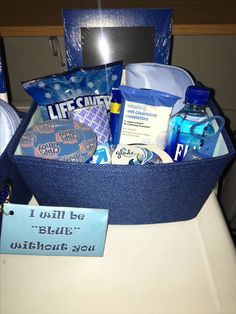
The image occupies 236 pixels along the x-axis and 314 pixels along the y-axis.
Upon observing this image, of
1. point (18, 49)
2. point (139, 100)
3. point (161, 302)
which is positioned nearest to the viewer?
point (161, 302)

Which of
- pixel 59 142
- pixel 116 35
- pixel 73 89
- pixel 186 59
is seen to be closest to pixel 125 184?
pixel 59 142

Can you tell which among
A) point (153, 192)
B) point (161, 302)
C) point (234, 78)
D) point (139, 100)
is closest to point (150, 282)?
point (161, 302)

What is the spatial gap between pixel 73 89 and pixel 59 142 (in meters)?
0.16

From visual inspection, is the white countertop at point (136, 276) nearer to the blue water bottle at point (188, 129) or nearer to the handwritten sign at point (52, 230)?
the handwritten sign at point (52, 230)

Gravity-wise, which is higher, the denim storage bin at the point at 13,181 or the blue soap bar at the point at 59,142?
the blue soap bar at the point at 59,142

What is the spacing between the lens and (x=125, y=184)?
39 cm

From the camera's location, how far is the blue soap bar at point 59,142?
42 cm

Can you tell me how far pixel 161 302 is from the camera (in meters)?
0.40

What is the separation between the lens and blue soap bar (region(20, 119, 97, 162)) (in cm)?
42

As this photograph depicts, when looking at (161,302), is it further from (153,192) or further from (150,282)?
(153,192)

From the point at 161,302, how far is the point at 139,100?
0.35 meters

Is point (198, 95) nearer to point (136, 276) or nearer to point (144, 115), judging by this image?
point (144, 115)

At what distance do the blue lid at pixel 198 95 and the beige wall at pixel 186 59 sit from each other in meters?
0.44

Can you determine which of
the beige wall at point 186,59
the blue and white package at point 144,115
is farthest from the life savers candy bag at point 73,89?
the beige wall at point 186,59
